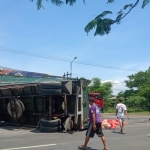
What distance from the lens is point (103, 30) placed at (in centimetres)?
339

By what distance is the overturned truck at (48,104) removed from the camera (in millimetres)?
11352

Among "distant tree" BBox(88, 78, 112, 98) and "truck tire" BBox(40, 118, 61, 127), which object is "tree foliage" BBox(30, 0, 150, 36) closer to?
"truck tire" BBox(40, 118, 61, 127)

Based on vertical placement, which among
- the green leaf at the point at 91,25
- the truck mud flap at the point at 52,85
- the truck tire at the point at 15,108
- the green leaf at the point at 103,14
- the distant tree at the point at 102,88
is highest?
the distant tree at the point at 102,88

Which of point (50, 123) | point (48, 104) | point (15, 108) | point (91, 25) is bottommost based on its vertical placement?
point (50, 123)

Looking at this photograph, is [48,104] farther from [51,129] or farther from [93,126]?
[93,126]

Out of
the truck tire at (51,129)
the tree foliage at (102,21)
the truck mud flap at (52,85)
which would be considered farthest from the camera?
the truck mud flap at (52,85)

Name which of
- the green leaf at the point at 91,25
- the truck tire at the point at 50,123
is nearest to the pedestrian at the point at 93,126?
the truck tire at the point at 50,123

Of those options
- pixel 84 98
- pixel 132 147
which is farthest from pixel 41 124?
pixel 132 147

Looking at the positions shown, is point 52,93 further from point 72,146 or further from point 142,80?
point 142,80

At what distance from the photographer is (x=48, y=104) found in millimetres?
12141

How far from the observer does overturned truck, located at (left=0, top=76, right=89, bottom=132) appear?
447 inches

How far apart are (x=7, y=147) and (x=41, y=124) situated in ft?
11.9

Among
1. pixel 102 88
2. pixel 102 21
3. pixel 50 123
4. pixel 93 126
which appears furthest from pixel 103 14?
pixel 102 88

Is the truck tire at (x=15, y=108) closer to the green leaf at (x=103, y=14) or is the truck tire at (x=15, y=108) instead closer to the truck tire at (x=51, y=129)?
the truck tire at (x=51, y=129)
